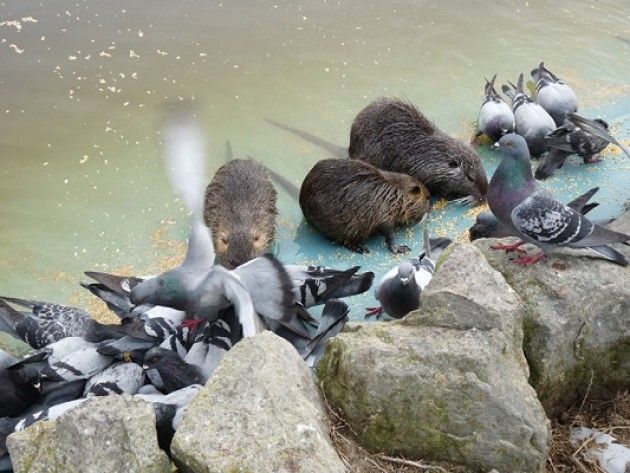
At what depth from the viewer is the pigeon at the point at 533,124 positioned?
242 inches

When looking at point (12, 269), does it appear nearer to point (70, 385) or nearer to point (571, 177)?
point (70, 385)

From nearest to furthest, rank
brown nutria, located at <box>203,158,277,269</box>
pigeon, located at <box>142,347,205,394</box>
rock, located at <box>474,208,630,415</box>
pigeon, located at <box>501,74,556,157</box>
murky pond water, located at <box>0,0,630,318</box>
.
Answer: rock, located at <box>474,208,630,415</box> < pigeon, located at <box>142,347,205,394</box> < brown nutria, located at <box>203,158,277,269</box> < murky pond water, located at <box>0,0,630,318</box> < pigeon, located at <box>501,74,556,157</box>

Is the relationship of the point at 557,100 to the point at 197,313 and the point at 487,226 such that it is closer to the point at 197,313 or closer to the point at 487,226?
the point at 487,226

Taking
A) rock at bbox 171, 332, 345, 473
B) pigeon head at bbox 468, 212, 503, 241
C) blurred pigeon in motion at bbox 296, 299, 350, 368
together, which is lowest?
blurred pigeon in motion at bbox 296, 299, 350, 368

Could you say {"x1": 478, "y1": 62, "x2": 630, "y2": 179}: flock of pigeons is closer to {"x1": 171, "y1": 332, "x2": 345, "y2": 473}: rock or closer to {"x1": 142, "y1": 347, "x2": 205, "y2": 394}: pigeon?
{"x1": 142, "y1": 347, "x2": 205, "y2": 394}: pigeon

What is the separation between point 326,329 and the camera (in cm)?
406

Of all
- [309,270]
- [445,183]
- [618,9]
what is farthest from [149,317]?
[618,9]

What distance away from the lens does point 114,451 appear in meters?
2.58

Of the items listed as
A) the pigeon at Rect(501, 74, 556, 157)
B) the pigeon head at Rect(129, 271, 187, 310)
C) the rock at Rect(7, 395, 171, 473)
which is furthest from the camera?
the pigeon at Rect(501, 74, 556, 157)

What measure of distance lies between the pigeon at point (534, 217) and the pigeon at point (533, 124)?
8.49ft

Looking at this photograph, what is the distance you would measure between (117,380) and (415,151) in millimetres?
3085

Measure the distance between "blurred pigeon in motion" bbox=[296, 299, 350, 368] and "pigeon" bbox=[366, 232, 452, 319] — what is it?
268mm

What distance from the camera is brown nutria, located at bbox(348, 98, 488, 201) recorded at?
5777mm

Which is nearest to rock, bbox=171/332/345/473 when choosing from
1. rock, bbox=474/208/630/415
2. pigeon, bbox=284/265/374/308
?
rock, bbox=474/208/630/415
